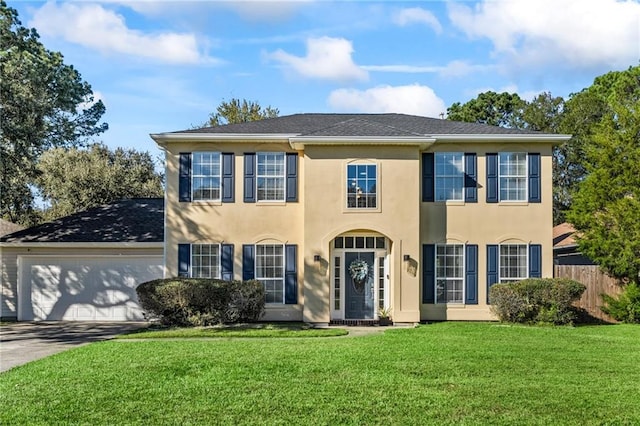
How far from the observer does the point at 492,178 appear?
1972cm

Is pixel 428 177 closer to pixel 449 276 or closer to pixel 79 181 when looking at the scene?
pixel 449 276

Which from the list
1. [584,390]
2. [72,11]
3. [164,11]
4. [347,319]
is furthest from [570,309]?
[72,11]

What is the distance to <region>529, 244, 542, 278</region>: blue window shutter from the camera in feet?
64.1

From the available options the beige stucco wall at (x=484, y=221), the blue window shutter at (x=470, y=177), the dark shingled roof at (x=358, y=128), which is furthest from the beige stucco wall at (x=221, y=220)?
the blue window shutter at (x=470, y=177)

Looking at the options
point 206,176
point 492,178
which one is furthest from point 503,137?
point 206,176

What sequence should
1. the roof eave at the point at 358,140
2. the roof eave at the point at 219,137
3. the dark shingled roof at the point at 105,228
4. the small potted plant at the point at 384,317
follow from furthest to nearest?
1. the dark shingled roof at the point at 105,228
2. the roof eave at the point at 219,137
3. the small potted plant at the point at 384,317
4. the roof eave at the point at 358,140

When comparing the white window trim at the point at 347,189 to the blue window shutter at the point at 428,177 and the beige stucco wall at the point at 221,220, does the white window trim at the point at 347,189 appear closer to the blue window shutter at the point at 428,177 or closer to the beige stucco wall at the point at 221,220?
the beige stucco wall at the point at 221,220

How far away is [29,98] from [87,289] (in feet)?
19.5

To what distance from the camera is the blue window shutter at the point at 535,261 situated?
19.5 meters

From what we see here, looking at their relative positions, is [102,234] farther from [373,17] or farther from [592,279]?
[592,279]

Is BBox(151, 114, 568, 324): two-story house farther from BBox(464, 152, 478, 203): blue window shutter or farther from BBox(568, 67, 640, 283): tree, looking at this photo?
BBox(568, 67, 640, 283): tree

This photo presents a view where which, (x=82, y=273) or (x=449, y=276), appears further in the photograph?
(x=82, y=273)

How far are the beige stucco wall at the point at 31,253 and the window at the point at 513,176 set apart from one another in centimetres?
1034

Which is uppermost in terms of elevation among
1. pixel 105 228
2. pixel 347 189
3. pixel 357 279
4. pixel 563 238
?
pixel 347 189
